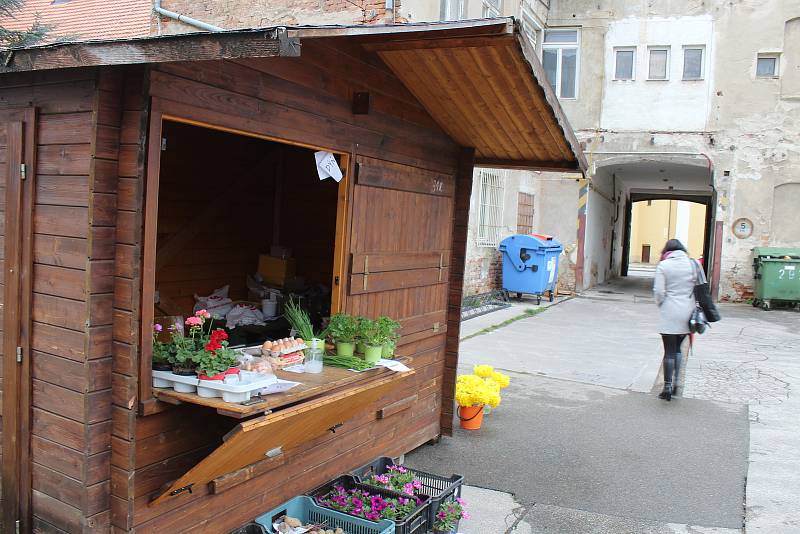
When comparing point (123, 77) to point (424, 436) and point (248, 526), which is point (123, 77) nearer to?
point (248, 526)

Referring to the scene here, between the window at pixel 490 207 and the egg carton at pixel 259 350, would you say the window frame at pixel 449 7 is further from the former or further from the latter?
the egg carton at pixel 259 350

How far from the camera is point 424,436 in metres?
5.73

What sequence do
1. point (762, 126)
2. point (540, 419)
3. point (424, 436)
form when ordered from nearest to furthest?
point (424, 436) → point (540, 419) → point (762, 126)

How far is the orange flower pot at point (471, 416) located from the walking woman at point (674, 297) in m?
2.47

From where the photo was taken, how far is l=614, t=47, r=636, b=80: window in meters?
18.2

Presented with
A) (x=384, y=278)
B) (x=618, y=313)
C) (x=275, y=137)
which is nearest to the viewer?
(x=275, y=137)

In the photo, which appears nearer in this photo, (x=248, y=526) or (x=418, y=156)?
(x=248, y=526)

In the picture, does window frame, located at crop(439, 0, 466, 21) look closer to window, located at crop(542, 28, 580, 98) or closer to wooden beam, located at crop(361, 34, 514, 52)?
window, located at crop(542, 28, 580, 98)

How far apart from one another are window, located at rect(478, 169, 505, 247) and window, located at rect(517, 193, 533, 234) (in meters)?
1.30

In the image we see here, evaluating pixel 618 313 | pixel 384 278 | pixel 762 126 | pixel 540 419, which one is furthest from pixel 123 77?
pixel 762 126

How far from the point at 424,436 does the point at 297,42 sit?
384 centimetres

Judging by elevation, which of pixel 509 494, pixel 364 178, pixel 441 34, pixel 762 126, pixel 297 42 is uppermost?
pixel 762 126

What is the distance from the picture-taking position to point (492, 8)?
14.9 meters

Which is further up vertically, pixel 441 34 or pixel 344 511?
pixel 441 34
